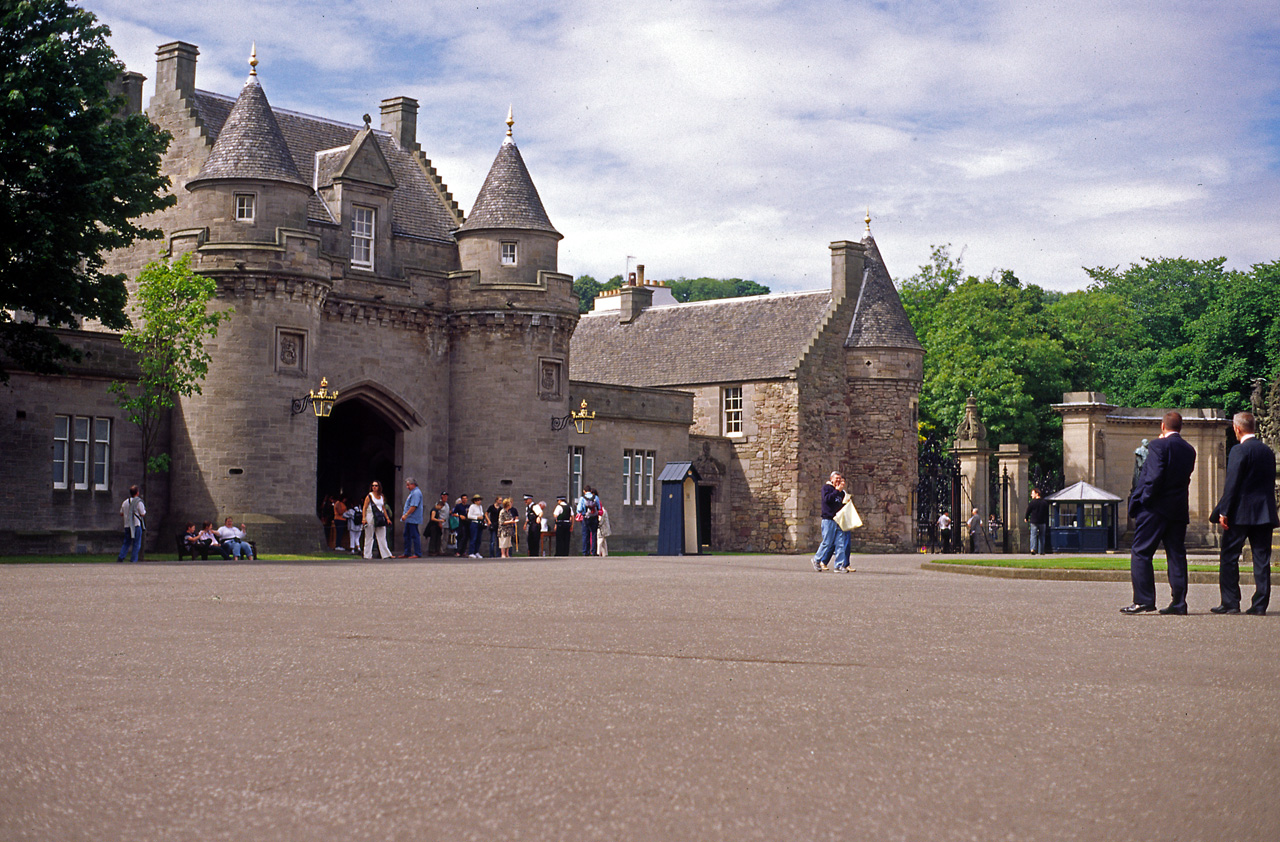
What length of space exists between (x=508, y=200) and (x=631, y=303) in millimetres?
17929

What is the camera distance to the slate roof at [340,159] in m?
41.6

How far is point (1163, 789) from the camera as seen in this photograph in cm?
552

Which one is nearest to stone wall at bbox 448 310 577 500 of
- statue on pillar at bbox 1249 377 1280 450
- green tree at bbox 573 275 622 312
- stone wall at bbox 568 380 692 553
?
stone wall at bbox 568 380 692 553

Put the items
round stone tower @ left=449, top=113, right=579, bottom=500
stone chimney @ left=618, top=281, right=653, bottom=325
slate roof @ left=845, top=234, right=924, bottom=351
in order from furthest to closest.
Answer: stone chimney @ left=618, top=281, right=653, bottom=325
slate roof @ left=845, top=234, right=924, bottom=351
round stone tower @ left=449, top=113, right=579, bottom=500

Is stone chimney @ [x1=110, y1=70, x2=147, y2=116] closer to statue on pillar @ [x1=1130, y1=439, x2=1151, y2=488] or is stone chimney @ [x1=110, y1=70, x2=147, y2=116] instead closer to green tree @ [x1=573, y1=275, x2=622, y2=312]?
statue on pillar @ [x1=1130, y1=439, x2=1151, y2=488]

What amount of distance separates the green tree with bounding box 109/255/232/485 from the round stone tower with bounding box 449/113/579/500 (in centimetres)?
990

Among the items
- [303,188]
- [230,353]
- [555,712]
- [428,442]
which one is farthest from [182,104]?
[555,712]

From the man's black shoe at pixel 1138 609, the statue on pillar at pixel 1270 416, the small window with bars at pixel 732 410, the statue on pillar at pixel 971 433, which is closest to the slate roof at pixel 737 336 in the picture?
the small window with bars at pixel 732 410

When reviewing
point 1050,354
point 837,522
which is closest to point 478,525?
point 837,522

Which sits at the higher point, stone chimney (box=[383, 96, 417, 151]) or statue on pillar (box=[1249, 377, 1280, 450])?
stone chimney (box=[383, 96, 417, 151])

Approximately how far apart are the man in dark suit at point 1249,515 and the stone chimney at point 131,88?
3338cm

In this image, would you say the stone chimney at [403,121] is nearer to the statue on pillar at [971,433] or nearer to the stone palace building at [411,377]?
the stone palace building at [411,377]

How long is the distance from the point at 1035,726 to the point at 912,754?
3.25 feet

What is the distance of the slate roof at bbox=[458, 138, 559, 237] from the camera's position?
139 feet
